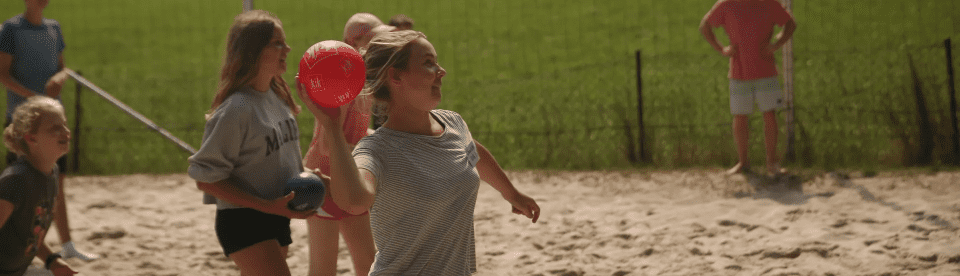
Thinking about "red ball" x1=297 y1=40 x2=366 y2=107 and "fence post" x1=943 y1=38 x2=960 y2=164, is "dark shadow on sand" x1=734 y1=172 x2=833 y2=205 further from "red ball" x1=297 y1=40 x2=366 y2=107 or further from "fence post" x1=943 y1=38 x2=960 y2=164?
"red ball" x1=297 y1=40 x2=366 y2=107

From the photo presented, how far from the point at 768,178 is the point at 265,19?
461 centimetres

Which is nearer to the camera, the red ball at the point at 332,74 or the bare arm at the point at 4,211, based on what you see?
the red ball at the point at 332,74

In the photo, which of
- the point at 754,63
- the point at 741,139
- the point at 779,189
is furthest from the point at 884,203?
the point at 754,63

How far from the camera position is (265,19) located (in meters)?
3.09

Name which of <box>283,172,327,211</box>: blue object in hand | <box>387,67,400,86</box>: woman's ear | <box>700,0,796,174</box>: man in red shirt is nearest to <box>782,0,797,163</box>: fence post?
<box>700,0,796,174</box>: man in red shirt

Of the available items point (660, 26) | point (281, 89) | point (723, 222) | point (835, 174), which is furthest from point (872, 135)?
point (660, 26)

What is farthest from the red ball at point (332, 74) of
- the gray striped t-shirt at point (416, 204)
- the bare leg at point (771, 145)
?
the bare leg at point (771, 145)

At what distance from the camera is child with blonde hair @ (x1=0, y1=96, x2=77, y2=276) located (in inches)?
127

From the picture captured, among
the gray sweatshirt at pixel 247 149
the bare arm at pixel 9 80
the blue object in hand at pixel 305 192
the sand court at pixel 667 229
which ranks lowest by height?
the sand court at pixel 667 229

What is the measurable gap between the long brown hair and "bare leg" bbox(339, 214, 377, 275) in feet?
3.24

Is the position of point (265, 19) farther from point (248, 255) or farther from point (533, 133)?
point (533, 133)

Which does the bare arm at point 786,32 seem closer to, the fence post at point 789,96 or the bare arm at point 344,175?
the fence post at point 789,96

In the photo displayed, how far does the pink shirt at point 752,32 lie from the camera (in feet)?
22.2

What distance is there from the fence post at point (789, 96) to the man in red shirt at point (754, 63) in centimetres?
58
